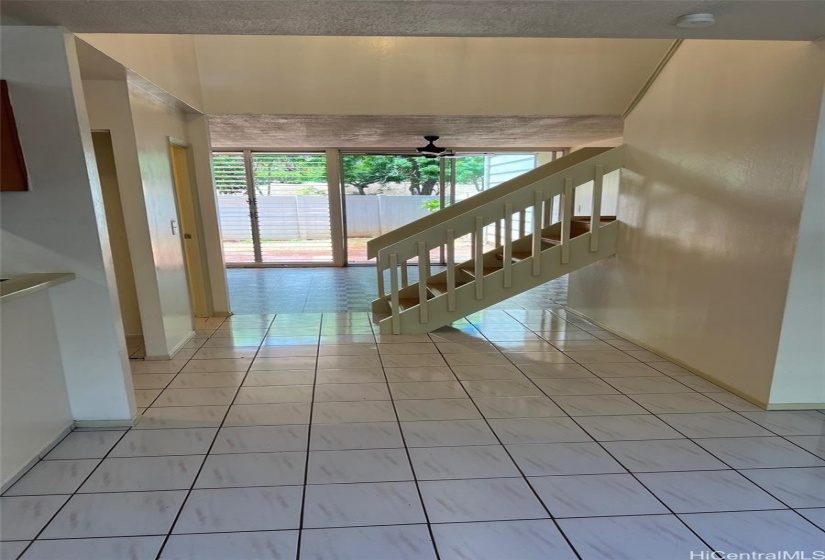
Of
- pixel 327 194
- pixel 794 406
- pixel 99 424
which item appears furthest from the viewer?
pixel 327 194

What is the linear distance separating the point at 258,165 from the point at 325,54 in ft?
14.0

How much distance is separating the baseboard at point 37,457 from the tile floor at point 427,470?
0.04 meters

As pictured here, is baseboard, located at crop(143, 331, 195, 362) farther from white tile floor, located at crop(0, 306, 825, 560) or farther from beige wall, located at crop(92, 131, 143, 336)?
beige wall, located at crop(92, 131, 143, 336)

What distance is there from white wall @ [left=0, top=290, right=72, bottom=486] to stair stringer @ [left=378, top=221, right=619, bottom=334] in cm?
246

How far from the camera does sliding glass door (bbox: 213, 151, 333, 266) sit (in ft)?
25.3

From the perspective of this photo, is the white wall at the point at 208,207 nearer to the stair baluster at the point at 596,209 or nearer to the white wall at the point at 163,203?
the white wall at the point at 163,203

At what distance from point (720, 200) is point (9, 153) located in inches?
160

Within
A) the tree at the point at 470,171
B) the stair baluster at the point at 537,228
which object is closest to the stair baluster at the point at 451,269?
the stair baluster at the point at 537,228

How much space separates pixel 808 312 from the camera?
2.42m

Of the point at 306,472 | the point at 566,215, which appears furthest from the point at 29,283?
the point at 566,215

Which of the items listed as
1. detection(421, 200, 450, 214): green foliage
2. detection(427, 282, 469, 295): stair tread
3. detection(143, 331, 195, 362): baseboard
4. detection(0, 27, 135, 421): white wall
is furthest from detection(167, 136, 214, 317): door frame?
detection(421, 200, 450, 214): green foliage

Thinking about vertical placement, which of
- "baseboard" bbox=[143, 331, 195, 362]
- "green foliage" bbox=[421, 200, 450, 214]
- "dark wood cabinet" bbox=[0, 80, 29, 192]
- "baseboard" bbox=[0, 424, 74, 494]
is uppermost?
"dark wood cabinet" bbox=[0, 80, 29, 192]

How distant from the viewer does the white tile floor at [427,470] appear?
1.62m

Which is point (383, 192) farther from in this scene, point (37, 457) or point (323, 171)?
point (37, 457)
